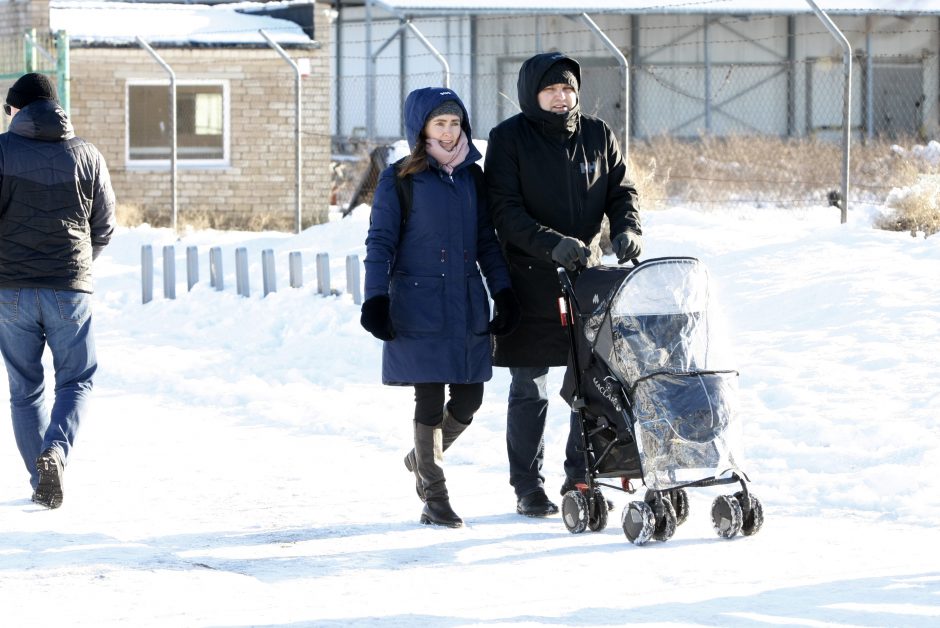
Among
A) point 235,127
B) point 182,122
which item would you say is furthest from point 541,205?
point 182,122

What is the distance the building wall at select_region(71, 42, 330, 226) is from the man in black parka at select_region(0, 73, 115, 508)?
1878 cm

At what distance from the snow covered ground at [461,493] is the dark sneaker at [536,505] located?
0.08 meters

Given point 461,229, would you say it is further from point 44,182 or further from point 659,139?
point 659,139

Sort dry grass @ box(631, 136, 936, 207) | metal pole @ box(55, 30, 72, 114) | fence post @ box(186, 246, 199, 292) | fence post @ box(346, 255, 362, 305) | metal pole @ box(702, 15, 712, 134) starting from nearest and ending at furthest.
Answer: fence post @ box(346, 255, 362, 305), fence post @ box(186, 246, 199, 292), dry grass @ box(631, 136, 936, 207), metal pole @ box(55, 30, 72, 114), metal pole @ box(702, 15, 712, 134)

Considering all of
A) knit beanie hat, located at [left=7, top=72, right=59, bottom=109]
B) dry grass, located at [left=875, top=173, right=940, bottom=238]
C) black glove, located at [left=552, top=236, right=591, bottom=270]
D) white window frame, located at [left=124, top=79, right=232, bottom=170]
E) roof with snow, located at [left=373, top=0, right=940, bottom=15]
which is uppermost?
roof with snow, located at [left=373, top=0, right=940, bottom=15]

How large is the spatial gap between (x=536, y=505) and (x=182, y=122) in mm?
21772

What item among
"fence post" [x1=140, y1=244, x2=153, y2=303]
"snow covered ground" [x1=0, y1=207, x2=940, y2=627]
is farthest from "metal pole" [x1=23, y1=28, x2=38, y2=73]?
"snow covered ground" [x1=0, y1=207, x2=940, y2=627]

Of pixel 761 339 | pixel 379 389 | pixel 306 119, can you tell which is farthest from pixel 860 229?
pixel 306 119

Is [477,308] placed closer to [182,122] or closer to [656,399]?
[656,399]

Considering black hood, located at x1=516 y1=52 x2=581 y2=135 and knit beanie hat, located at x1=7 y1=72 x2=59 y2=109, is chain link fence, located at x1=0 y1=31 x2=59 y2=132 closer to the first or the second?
knit beanie hat, located at x1=7 y1=72 x2=59 y2=109

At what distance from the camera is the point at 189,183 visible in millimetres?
27453

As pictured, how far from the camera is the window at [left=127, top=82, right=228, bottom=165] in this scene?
27.8 metres

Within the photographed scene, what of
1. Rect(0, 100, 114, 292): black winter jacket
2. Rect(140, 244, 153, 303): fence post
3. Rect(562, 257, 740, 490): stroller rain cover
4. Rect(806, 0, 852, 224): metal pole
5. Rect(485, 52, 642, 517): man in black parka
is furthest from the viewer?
Rect(140, 244, 153, 303): fence post

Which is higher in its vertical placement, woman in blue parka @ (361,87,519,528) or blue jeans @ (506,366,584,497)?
woman in blue parka @ (361,87,519,528)
